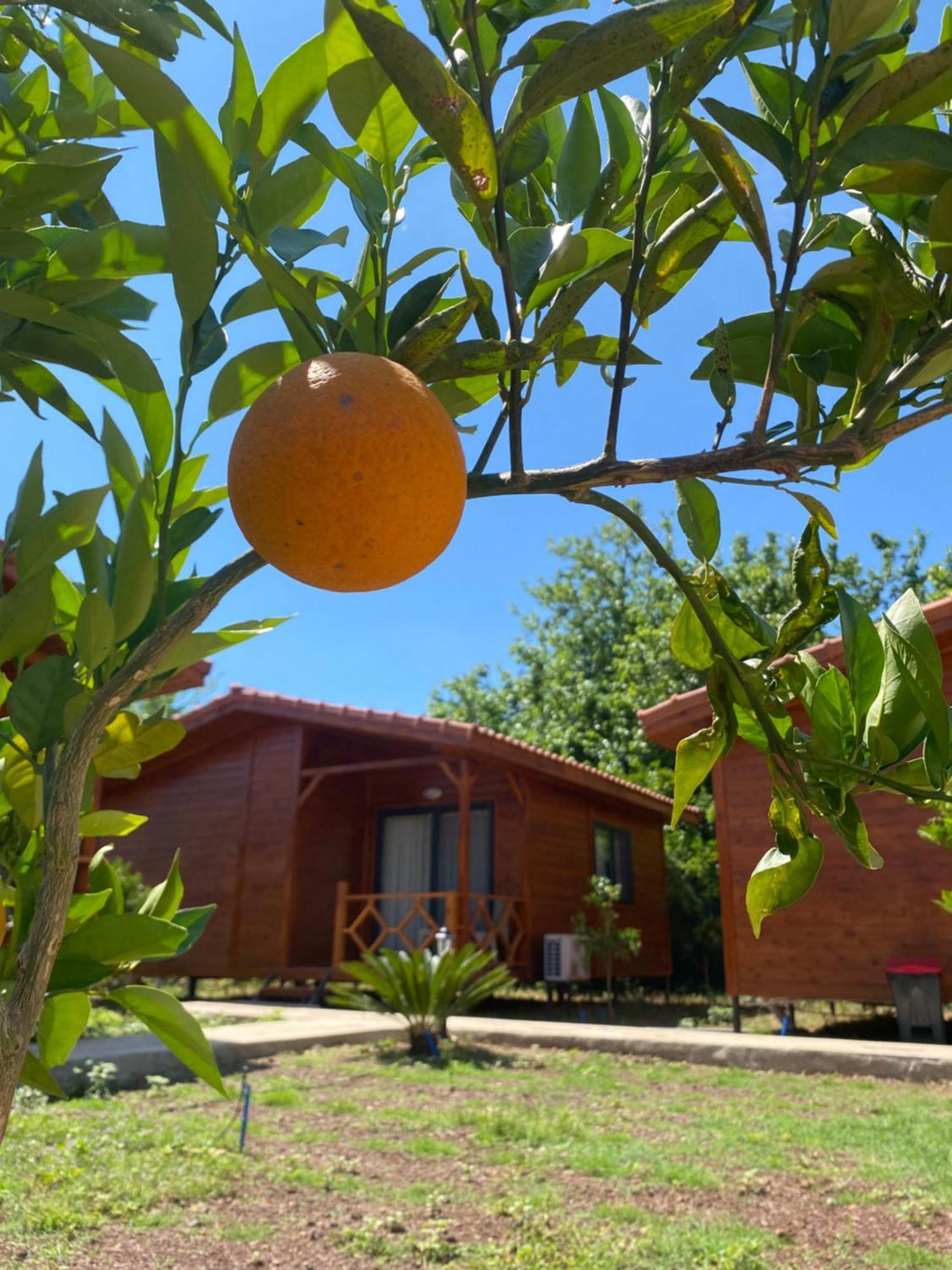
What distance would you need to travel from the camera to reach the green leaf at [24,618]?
93 cm

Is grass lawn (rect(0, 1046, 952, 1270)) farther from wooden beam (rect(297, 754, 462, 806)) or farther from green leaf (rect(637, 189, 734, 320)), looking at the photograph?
wooden beam (rect(297, 754, 462, 806))

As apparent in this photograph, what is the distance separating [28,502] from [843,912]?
10291mm

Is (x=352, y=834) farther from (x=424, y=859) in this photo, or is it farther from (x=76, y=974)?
(x=76, y=974)

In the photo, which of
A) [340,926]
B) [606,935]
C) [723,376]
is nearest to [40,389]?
[723,376]

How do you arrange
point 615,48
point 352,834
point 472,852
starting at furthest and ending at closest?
point 352,834, point 472,852, point 615,48

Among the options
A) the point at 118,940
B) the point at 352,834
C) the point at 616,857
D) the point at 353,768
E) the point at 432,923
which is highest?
the point at 353,768

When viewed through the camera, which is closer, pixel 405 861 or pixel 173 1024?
pixel 173 1024

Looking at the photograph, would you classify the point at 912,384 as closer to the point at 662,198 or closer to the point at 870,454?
the point at 870,454

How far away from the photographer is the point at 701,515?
115cm

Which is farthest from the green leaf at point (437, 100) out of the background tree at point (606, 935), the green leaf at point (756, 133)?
the background tree at point (606, 935)

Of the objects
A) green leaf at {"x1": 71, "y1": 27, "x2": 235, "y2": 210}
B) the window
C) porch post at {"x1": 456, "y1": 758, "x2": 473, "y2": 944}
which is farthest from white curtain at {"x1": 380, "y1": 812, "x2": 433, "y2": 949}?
green leaf at {"x1": 71, "y1": 27, "x2": 235, "y2": 210}

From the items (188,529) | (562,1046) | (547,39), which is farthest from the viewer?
(562,1046)

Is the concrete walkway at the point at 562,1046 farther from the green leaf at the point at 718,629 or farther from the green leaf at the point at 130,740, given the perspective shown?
the green leaf at the point at 718,629

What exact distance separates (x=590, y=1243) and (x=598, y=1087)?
3570mm
